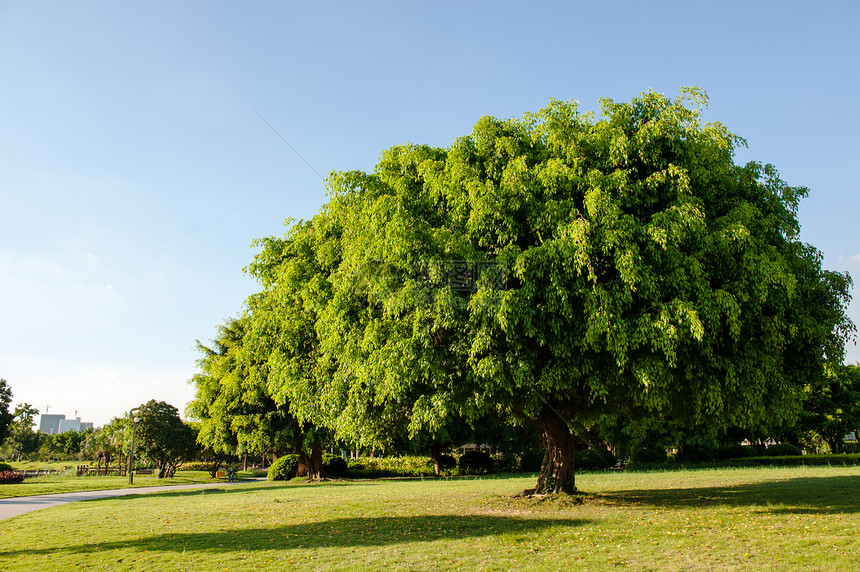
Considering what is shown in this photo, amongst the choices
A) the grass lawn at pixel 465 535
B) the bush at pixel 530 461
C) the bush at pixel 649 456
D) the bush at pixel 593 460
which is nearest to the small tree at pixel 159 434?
the bush at pixel 530 461

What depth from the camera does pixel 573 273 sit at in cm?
1302

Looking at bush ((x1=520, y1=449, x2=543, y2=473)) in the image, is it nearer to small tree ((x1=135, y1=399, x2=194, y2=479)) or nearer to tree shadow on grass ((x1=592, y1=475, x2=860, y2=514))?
tree shadow on grass ((x1=592, y1=475, x2=860, y2=514))

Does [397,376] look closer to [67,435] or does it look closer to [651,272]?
[651,272]

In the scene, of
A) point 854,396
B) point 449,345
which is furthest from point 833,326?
point 854,396

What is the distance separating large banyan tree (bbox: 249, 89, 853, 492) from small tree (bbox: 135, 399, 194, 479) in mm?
33032

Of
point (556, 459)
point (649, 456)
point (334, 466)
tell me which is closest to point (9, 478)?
point (334, 466)

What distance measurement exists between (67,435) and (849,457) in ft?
365

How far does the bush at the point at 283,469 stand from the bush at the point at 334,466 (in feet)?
6.98

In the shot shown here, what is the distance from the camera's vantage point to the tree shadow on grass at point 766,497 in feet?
46.7

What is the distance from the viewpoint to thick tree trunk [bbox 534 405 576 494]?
657 inches

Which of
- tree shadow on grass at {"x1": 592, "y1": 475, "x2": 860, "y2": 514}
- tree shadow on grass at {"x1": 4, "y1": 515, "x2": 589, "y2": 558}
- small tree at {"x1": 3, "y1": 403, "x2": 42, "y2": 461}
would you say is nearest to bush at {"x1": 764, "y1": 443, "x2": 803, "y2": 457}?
tree shadow on grass at {"x1": 592, "y1": 475, "x2": 860, "y2": 514}

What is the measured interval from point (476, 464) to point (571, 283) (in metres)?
30.5

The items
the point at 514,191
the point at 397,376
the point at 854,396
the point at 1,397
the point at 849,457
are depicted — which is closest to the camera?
the point at 397,376

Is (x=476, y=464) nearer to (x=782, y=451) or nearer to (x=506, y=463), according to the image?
(x=506, y=463)
